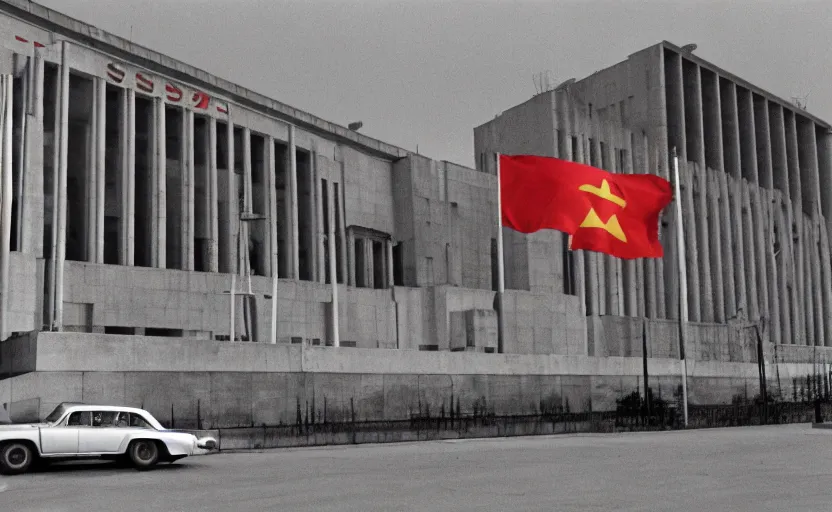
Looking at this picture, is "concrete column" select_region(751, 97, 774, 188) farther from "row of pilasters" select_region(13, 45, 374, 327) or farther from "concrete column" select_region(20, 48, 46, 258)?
"concrete column" select_region(20, 48, 46, 258)

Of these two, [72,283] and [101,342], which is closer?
[101,342]

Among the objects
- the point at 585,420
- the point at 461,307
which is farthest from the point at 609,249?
the point at 461,307

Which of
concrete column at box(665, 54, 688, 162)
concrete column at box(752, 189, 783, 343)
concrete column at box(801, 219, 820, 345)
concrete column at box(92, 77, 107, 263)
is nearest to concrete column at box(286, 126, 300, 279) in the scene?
concrete column at box(92, 77, 107, 263)

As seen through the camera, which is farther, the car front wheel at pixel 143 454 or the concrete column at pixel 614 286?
the concrete column at pixel 614 286

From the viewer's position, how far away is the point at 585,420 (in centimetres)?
3119

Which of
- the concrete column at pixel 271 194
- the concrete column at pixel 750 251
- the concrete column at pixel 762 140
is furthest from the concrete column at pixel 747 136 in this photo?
the concrete column at pixel 271 194

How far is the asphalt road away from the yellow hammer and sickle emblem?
1421cm

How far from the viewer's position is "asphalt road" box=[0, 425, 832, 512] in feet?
40.9

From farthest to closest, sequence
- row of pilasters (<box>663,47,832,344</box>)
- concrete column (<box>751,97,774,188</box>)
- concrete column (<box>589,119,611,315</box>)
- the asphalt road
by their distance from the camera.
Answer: concrete column (<box>751,97,774,188</box>)
row of pilasters (<box>663,47,832,344</box>)
concrete column (<box>589,119,611,315</box>)
the asphalt road

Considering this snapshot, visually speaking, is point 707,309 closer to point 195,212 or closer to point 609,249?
point 609,249

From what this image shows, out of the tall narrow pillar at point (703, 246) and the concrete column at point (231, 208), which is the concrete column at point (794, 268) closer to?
the tall narrow pillar at point (703, 246)

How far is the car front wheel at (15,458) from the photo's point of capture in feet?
54.3

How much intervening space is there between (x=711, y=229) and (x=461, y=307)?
2687 centimetres

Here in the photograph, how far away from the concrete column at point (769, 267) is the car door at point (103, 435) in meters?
59.8
